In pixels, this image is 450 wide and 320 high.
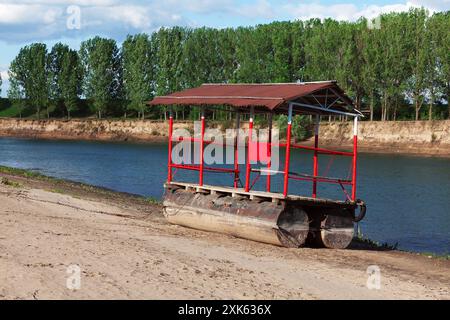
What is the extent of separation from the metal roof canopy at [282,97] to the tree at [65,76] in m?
103

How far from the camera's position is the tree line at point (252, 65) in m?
84.1

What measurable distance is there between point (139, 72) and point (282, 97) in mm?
95983

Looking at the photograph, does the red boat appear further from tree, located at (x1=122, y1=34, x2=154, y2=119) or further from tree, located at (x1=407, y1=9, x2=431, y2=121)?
tree, located at (x1=122, y1=34, x2=154, y2=119)

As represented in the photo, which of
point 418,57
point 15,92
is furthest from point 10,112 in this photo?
point 418,57

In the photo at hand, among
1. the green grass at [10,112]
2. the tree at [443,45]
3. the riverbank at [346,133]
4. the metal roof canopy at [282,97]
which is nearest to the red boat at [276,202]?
the metal roof canopy at [282,97]

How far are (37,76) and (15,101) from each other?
913cm

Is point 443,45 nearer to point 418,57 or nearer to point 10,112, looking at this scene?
point 418,57

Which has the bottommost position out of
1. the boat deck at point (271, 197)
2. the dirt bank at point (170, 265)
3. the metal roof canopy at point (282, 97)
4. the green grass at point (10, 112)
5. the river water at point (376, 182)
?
the river water at point (376, 182)

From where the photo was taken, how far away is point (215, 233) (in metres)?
20.2

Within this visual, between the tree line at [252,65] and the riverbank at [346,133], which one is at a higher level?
the tree line at [252,65]

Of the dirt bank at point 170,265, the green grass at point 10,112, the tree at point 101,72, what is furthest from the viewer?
the green grass at point 10,112

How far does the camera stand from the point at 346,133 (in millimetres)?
89625

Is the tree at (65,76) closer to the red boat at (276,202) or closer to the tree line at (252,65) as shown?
the tree line at (252,65)
